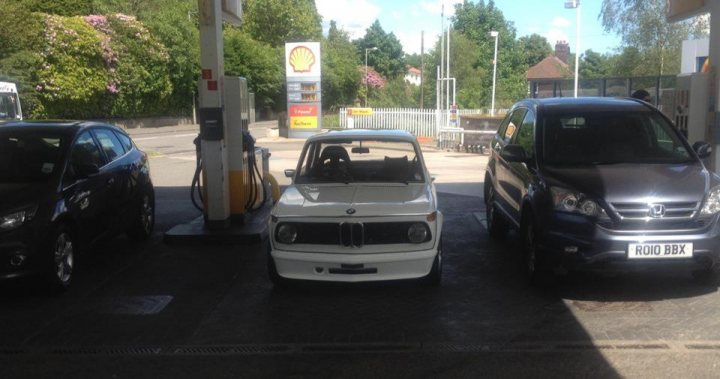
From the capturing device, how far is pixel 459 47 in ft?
184

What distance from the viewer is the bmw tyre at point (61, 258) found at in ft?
19.9

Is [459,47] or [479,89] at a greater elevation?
[459,47]

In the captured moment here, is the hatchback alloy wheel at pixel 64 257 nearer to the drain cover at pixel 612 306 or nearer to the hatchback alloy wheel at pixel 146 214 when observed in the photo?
the hatchback alloy wheel at pixel 146 214

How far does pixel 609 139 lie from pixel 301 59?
2809cm

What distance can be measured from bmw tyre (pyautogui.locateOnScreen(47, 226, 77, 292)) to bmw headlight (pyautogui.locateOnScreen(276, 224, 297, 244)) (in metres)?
2.06

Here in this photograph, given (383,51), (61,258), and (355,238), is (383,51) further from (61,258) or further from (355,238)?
(355,238)

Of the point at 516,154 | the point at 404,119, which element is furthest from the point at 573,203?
the point at 404,119

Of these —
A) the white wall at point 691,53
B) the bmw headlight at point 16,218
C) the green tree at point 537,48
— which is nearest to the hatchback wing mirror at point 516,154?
the bmw headlight at point 16,218

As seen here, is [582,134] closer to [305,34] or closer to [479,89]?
[479,89]

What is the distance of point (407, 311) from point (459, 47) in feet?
173

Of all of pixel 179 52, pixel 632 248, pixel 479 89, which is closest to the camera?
pixel 632 248

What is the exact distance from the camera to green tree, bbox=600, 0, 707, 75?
33.1 m

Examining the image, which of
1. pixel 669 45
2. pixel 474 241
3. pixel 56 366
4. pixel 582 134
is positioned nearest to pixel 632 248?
pixel 582 134

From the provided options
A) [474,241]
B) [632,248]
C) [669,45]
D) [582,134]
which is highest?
[669,45]
